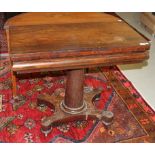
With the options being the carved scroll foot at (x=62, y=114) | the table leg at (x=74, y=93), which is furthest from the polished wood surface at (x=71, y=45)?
the carved scroll foot at (x=62, y=114)

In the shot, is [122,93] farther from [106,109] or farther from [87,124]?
[87,124]

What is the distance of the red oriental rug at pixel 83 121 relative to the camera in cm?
192

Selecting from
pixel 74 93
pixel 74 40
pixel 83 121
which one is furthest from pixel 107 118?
pixel 74 40

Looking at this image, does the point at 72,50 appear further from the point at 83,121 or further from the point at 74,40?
the point at 83,121

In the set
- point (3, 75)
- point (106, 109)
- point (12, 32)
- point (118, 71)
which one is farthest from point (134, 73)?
point (12, 32)

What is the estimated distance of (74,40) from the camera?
5.14 ft

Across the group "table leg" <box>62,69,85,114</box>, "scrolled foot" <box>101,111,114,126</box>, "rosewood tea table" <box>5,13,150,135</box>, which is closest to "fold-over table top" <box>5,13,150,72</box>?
"rosewood tea table" <box>5,13,150,135</box>

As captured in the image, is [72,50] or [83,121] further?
[83,121]

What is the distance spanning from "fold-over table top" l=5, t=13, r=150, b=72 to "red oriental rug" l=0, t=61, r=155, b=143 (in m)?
0.70

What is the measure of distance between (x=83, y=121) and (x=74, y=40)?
0.78 metres

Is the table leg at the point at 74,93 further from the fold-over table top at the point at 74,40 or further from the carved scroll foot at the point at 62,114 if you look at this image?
the fold-over table top at the point at 74,40

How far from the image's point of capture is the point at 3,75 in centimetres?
260
